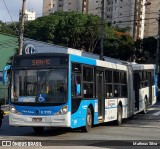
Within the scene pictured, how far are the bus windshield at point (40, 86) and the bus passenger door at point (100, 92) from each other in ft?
9.08

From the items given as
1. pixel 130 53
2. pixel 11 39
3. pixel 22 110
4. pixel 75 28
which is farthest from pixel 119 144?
pixel 130 53

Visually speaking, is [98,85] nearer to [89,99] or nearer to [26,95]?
[89,99]

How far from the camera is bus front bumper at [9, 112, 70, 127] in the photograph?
46.7 ft

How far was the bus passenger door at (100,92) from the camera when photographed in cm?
1706

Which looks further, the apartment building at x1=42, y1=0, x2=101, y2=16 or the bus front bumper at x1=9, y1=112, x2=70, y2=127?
the apartment building at x1=42, y1=0, x2=101, y2=16

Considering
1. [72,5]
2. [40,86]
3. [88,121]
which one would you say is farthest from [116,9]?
[40,86]

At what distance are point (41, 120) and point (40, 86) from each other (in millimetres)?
1183

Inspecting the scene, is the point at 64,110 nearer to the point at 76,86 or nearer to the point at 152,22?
the point at 76,86

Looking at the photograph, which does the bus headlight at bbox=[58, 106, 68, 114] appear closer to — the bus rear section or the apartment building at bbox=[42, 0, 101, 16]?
the bus rear section

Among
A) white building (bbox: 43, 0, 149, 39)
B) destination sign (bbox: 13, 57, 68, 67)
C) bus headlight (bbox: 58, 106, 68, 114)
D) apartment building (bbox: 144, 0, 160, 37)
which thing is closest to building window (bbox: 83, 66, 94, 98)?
destination sign (bbox: 13, 57, 68, 67)

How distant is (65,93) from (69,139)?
5.34ft

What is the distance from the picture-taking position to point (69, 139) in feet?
45.1

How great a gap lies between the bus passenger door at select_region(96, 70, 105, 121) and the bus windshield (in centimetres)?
277

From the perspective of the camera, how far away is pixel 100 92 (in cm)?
1734
